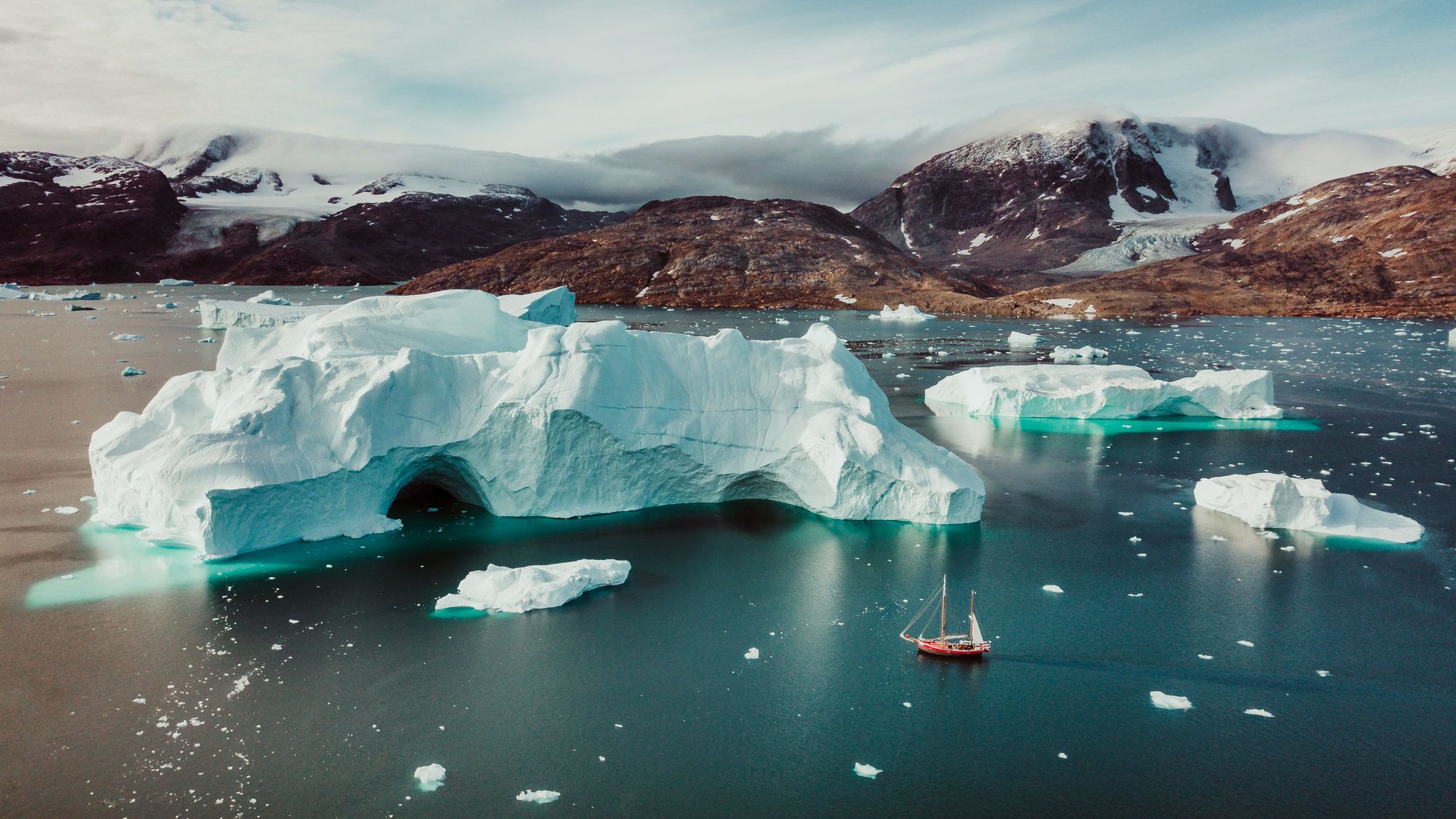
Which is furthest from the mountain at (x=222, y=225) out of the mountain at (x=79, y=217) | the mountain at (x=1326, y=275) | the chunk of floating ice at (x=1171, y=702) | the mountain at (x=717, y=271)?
the chunk of floating ice at (x=1171, y=702)

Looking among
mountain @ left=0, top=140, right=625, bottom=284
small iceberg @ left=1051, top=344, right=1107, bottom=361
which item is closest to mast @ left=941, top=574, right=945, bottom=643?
small iceberg @ left=1051, top=344, right=1107, bottom=361

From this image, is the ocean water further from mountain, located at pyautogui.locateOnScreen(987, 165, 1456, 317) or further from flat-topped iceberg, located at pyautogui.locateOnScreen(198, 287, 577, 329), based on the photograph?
mountain, located at pyautogui.locateOnScreen(987, 165, 1456, 317)

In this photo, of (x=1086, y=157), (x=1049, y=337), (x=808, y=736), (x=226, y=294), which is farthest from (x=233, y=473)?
(x=1086, y=157)

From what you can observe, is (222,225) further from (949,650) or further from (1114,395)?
(949,650)

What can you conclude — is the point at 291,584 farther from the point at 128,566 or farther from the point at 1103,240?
the point at 1103,240

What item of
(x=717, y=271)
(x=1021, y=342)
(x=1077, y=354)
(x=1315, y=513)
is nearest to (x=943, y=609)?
(x=1315, y=513)

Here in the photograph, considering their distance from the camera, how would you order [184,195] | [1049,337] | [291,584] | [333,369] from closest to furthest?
[291,584]
[333,369]
[1049,337]
[184,195]

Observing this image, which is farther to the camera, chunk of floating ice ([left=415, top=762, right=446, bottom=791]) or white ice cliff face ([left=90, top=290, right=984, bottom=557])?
white ice cliff face ([left=90, top=290, right=984, bottom=557])
